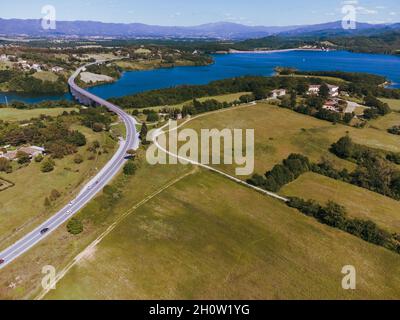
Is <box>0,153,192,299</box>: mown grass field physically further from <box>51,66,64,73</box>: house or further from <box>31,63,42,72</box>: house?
<box>31,63,42,72</box>: house

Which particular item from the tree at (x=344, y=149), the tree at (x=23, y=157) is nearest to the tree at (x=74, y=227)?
the tree at (x=23, y=157)

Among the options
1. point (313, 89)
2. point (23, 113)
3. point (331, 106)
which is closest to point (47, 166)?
point (23, 113)

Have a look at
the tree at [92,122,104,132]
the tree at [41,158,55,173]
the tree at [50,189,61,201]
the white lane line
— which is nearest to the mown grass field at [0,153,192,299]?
the white lane line

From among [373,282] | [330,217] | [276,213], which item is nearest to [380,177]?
[330,217]

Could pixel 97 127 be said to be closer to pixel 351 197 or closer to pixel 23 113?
pixel 23 113

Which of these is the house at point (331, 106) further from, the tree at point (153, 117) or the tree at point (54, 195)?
the tree at point (54, 195)
